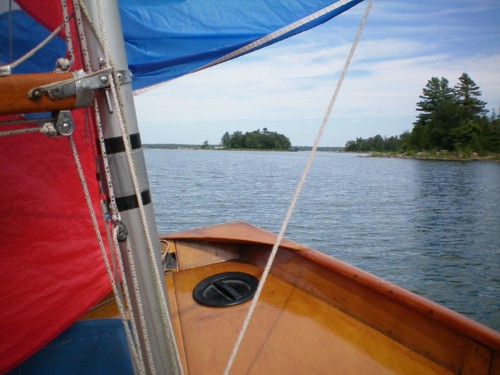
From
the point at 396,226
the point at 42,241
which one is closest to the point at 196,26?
the point at 42,241

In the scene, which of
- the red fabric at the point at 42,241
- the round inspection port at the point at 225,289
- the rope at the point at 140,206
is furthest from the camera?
A: the round inspection port at the point at 225,289

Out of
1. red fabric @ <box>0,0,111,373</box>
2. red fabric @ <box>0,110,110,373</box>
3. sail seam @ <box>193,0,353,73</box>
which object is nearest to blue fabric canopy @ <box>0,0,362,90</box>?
sail seam @ <box>193,0,353,73</box>

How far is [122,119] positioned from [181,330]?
1.68 meters

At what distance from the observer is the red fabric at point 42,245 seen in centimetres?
170

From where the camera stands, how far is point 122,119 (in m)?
1.03

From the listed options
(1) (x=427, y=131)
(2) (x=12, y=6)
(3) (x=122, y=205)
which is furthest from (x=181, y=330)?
(1) (x=427, y=131)

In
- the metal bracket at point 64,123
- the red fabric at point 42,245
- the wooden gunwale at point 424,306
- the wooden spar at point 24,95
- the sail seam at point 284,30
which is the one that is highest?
the sail seam at point 284,30

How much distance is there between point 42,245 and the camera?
1869mm

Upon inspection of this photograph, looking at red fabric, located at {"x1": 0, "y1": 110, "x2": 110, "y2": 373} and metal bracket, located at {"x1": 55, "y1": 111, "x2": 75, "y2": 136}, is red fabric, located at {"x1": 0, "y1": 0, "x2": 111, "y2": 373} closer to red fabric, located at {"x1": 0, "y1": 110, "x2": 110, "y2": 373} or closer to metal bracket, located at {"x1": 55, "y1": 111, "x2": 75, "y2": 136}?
red fabric, located at {"x1": 0, "y1": 110, "x2": 110, "y2": 373}

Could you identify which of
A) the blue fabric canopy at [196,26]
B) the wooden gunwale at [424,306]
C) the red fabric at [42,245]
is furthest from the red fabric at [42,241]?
the wooden gunwale at [424,306]

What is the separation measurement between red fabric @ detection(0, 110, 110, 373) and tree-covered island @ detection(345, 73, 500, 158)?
7470 centimetres

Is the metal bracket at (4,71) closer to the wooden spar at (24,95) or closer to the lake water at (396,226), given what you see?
the wooden spar at (24,95)

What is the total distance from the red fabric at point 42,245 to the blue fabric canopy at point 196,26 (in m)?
0.47

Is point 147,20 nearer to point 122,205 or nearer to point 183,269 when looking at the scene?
point 122,205
